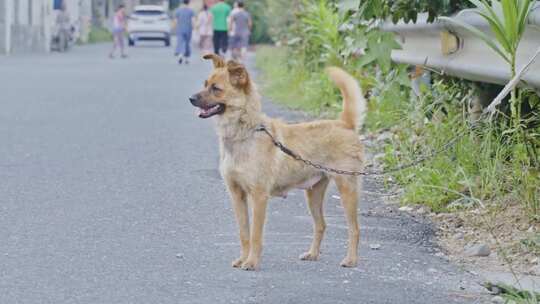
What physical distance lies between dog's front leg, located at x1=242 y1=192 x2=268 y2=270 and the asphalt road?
0.24ft

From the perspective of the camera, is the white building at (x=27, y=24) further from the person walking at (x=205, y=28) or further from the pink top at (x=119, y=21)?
the person walking at (x=205, y=28)

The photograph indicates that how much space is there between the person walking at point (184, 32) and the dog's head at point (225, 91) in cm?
2518

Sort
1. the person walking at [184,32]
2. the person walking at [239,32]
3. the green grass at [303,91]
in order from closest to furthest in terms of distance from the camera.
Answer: the green grass at [303,91] < the person walking at [239,32] < the person walking at [184,32]

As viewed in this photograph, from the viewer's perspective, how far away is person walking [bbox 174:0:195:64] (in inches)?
1251

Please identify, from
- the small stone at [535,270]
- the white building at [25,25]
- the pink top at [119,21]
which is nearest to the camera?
the small stone at [535,270]

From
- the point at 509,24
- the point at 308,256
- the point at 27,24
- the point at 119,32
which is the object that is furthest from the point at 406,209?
the point at 27,24

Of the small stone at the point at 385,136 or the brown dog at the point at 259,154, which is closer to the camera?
the brown dog at the point at 259,154

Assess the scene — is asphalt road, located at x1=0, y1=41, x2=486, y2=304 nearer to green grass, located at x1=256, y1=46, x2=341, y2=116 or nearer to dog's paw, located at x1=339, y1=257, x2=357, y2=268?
dog's paw, located at x1=339, y1=257, x2=357, y2=268

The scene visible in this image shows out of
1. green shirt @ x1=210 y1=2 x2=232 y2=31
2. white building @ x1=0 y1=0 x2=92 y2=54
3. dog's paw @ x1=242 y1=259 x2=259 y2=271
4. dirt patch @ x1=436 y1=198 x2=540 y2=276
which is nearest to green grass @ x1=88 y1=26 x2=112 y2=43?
white building @ x1=0 y1=0 x2=92 y2=54

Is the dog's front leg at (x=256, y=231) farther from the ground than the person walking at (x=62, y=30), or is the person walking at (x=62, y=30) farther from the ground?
the dog's front leg at (x=256, y=231)

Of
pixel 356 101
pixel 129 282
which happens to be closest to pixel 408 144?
pixel 356 101

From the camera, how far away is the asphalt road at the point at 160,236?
215 inches

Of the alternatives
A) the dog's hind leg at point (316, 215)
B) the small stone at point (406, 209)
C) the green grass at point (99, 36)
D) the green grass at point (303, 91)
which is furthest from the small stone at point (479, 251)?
the green grass at point (99, 36)

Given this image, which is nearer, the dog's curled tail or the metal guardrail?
the metal guardrail
